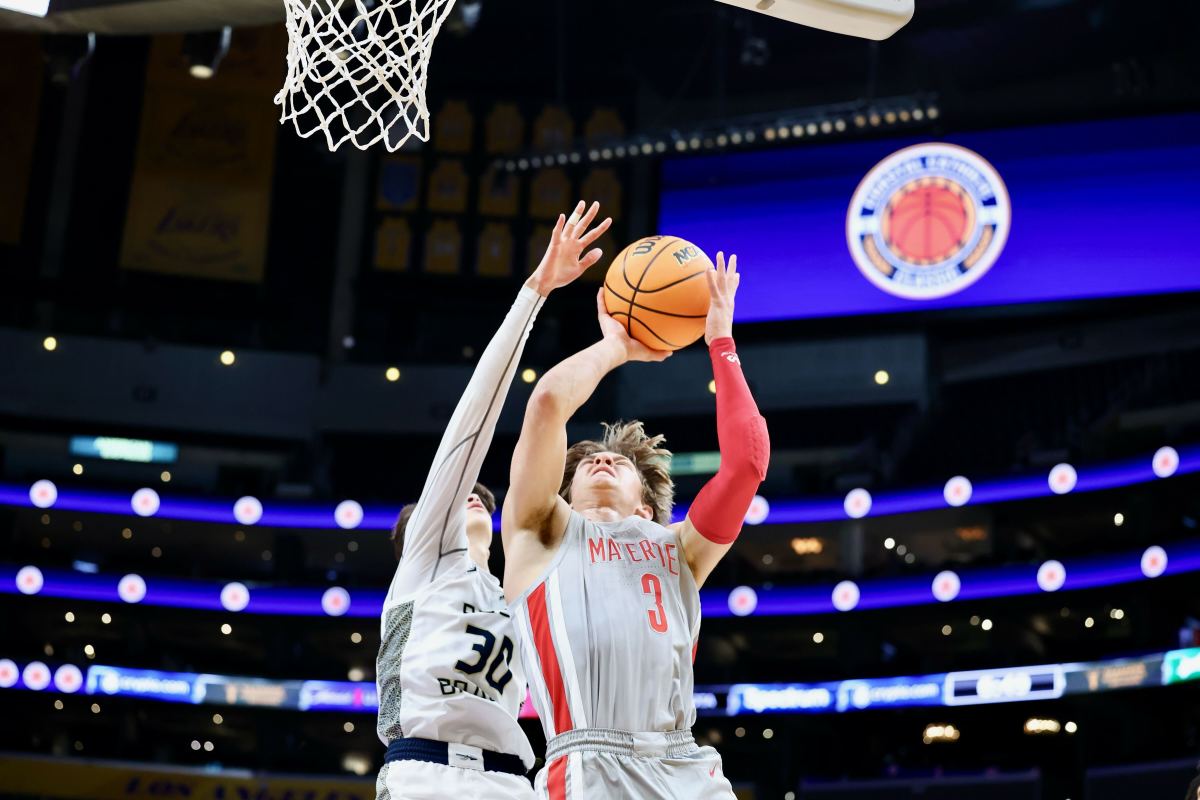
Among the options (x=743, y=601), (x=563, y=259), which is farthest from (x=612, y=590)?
(x=743, y=601)

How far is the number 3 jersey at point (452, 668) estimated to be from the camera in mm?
3344

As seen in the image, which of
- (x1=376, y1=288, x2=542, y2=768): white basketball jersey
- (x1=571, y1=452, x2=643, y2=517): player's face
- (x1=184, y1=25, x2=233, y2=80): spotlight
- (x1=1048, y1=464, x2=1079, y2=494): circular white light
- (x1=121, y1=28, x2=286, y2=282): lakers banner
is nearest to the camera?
(x1=376, y1=288, x2=542, y2=768): white basketball jersey

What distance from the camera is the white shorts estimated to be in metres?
3.25

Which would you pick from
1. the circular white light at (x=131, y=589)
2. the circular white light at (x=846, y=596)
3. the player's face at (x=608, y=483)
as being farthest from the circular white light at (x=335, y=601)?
the player's face at (x=608, y=483)

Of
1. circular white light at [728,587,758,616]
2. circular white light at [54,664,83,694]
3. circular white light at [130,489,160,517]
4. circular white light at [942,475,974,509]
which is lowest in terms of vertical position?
circular white light at [54,664,83,694]

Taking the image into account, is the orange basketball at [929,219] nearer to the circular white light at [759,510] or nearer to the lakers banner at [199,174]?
the circular white light at [759,510]

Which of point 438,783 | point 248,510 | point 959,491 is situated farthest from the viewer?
point 248,510

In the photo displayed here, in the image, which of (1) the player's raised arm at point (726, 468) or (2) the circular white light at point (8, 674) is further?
(2) the circular white light at point (8, 674)

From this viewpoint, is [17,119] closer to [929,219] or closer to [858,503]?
[929,219]

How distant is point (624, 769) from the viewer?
11.4ft

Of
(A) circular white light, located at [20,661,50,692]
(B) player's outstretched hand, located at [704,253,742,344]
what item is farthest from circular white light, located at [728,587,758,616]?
(B) player's outstretched hand, located at [704,253,742,344]

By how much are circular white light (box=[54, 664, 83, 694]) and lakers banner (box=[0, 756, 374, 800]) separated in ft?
3.66

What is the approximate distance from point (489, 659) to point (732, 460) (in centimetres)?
89

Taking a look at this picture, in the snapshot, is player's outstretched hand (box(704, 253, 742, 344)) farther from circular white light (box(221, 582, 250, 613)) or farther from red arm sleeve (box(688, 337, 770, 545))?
circular white light (box(221, 582, 250, 613))
